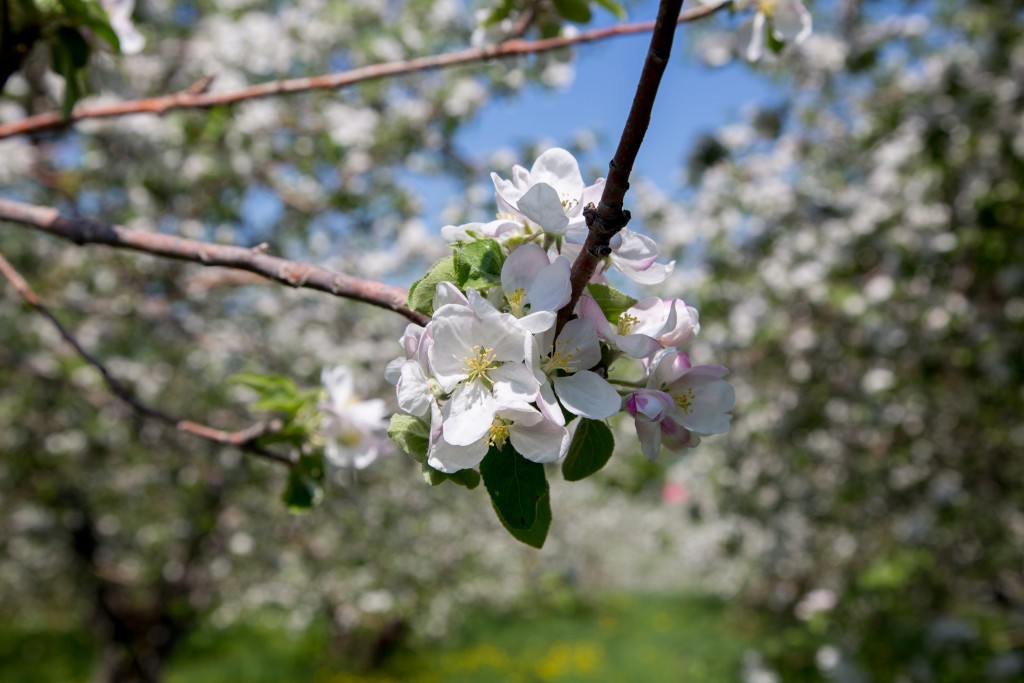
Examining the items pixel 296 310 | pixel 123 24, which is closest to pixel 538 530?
pixel 123 24

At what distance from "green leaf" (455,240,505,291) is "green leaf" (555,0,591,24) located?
0.85m

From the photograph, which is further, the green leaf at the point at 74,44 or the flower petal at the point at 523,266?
the green leaf at the point at 74,44

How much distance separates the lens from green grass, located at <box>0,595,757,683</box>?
22.8 feet

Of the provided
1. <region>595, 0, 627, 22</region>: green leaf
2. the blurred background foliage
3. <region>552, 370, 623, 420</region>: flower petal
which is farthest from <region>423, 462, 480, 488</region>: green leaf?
the blurred background foliage

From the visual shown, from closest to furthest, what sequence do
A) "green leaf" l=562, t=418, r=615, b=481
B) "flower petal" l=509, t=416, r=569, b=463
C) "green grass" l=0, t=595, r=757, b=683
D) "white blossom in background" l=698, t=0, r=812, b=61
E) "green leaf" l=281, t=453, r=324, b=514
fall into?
"flower petal" l=509, t=416, r=569, b=463 < "green leaf" l=562, t=418, r=615, b=481 < "green leaf" l=281, t=453, r=324, b=514 < "white blossom in background" l=698, t=0, r=812, b=61 < "green grass" l=0, t=595, r=757, b=683

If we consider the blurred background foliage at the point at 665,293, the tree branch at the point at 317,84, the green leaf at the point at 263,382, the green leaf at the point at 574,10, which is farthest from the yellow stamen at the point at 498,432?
the blurred background foliage at the point at 665,293

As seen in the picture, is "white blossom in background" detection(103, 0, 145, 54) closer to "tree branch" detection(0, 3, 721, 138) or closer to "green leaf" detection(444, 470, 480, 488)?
"tree branch" detection(0, 3, 721, 138)

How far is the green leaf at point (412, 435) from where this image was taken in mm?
712

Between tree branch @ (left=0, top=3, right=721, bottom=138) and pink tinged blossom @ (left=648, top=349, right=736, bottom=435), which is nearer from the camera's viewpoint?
pink tinged blossom @ (left=648, top=349, right=736, bottom=435)

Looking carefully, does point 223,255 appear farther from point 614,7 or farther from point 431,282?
point 614,7

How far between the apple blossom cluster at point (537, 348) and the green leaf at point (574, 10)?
0.74 m

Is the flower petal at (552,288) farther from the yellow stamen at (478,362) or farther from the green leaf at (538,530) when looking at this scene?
the green leaf at (538,530)

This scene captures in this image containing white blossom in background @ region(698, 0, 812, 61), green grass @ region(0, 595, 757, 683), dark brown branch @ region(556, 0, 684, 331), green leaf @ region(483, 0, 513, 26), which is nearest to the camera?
dark brown branch @ region(556, 0, 684, 331)

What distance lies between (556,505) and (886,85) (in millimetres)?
6999
